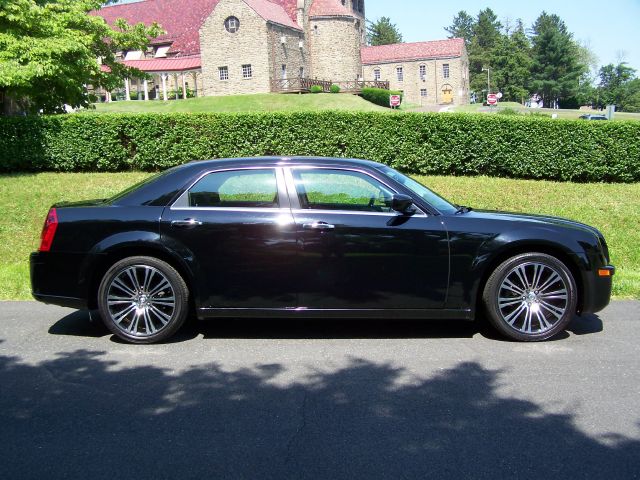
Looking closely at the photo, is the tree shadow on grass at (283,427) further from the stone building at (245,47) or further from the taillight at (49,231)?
the stone building at (245,47)

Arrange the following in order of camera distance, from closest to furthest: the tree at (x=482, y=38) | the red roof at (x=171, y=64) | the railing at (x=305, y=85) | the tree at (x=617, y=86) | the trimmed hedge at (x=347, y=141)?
the trimmed hedge at (x=347, y=141)
the railing at (x=305, y=85)
the red roof at (x=171, y=64)
the tree at (x=617, y=86)
the tree at (x=482, y=38)

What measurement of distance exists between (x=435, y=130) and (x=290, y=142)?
12.3ft

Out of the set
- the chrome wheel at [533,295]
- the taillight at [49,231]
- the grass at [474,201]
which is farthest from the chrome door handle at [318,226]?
the grass at [474,201]

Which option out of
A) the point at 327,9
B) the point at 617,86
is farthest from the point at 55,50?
the point at 617,86

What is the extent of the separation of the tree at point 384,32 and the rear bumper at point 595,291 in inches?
5016

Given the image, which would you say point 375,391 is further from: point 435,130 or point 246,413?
point 435,130

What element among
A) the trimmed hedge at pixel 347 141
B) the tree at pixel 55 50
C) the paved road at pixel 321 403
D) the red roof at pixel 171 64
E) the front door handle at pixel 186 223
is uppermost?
the red roof at pixel 171 64

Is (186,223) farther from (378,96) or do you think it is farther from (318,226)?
(378,96)

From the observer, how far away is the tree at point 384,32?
127 m

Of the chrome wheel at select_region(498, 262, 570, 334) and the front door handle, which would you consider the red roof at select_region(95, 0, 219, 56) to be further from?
the chrome wheel at select_region(498, 262, 570, 334)

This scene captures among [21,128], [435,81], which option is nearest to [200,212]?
[21,128]

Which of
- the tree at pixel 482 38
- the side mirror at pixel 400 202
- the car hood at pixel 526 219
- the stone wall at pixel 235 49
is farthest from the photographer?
the tree at pixel 482 38

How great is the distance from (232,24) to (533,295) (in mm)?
51584

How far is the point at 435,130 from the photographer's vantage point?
15.8 meters
